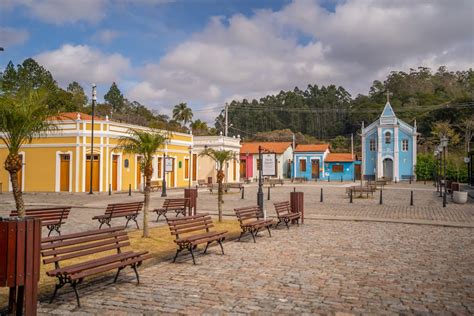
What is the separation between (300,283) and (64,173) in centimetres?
2780

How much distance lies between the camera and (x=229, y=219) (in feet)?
50.5

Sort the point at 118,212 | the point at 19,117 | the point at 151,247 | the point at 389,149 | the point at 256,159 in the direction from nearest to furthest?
the point at 19,117, the point at 151,247, the point at 118,212, the point at 389,149, the point at 256,159

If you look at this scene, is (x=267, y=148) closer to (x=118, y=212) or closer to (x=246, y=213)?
(x=118, y=212)

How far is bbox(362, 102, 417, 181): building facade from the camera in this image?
53.8 metres

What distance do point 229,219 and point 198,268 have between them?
7.46 metres

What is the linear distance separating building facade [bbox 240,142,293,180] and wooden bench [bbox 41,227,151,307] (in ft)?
162

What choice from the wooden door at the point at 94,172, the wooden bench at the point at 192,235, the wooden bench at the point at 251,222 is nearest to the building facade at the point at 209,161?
the wooden door at the point at 94,172

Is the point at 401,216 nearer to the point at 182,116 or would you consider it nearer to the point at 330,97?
the point at 182,116

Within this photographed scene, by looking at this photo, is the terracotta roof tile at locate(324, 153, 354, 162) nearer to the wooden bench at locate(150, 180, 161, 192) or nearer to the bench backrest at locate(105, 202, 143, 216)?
the wooden bench at locate(150, 180, 161, 192)

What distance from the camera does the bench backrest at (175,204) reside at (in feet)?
48.8

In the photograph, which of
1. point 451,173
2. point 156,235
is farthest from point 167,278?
point 451,173

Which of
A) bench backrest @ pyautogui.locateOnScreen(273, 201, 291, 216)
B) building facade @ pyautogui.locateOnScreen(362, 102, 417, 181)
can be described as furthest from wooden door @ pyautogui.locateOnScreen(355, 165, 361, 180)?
bench backrest @ pyautogui.locateOnScreen(273, 201, 291, 216)

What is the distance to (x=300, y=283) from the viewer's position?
272 inches

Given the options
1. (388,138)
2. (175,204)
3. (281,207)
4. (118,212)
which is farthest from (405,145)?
(118,212)
